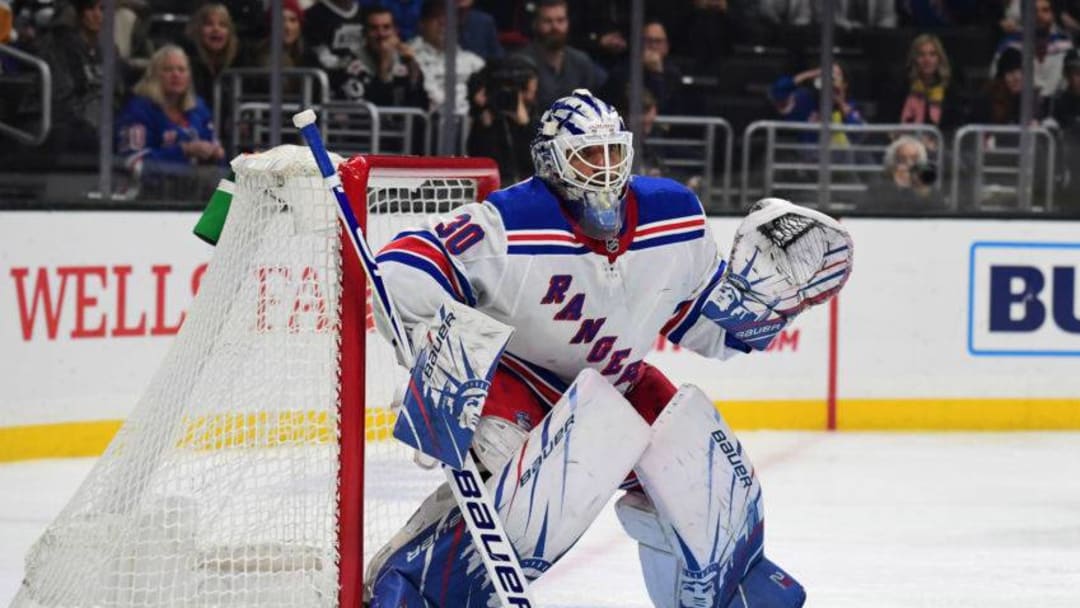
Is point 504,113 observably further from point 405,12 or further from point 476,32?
point 405,12

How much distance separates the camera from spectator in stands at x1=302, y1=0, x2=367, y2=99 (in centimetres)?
684

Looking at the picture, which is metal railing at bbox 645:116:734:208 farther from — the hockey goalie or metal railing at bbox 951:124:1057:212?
the hockey goalie

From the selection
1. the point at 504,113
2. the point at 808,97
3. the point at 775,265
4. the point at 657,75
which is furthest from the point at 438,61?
the point at 775,265

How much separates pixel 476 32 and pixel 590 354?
3726 millimetres

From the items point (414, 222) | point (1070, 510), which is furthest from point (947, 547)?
point (414, 222)

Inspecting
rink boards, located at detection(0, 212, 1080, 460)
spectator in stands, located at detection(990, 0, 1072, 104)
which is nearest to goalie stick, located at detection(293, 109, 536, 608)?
rink boards, located at detection(0, 212, 1080, 460)

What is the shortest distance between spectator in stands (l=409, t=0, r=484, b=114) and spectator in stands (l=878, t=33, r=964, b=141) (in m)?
1.56

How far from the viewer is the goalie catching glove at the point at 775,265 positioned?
3406 millimetres

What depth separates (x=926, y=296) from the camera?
694 centimetres

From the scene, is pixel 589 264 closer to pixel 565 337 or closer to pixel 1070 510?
pixel 565 337

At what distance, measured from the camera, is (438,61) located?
691cm

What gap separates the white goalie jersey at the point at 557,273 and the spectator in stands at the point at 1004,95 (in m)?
4.19

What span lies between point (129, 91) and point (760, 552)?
3624 millimetres

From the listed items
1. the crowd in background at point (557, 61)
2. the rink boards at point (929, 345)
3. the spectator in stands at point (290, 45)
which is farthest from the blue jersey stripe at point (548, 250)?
the spectator in stands at point (290, 45)
